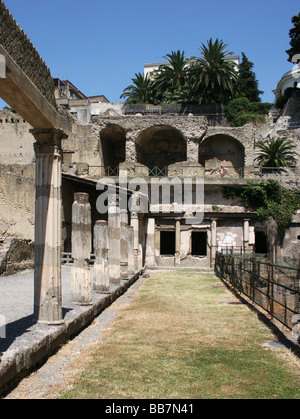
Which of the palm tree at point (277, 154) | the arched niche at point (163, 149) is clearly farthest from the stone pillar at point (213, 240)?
the palm tree at point (277, 154)

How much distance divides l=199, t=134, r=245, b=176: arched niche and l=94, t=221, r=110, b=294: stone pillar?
22.0 metres

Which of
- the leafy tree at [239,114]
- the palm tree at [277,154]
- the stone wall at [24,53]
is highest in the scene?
the leafy tree at [239,114]

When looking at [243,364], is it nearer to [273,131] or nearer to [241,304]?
[241,304]

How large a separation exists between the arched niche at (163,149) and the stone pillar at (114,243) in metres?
18.0

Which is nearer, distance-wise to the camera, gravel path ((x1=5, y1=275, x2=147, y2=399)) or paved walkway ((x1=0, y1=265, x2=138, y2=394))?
gravel path ((x1=5, y1=275, x2=147, y2=399))

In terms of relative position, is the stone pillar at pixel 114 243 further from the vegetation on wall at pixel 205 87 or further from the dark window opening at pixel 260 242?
the vegetation on wall at pixel 205 87

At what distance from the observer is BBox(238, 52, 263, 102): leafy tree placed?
5112 cm

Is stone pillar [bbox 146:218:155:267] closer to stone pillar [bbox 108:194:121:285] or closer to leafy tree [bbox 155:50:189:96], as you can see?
stone pillar [bbox 108:194:121:285]

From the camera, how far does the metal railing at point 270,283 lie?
7.02 meters

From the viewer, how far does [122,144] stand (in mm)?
31688

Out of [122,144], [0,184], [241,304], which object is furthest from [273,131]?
[241,304]

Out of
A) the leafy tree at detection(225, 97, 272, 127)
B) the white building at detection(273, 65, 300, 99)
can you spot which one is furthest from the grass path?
the white building at detection(273, 65, 300, 99)

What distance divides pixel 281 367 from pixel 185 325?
2594 mm

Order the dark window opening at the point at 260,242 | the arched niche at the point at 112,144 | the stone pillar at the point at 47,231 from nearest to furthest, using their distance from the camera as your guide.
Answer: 1. the stone pillar at the point at 47,231
2. the dark window opening at the point at 260,242
3. the arched niche at the point at 112,144
